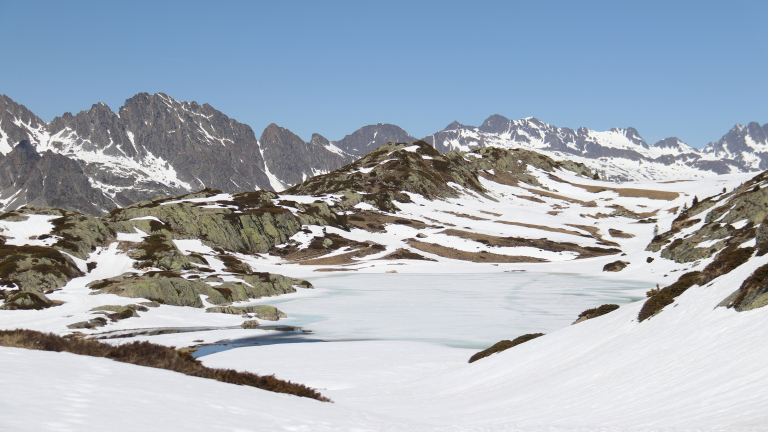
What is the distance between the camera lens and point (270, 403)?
12.5m

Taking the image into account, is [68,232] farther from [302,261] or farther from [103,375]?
[103,375]

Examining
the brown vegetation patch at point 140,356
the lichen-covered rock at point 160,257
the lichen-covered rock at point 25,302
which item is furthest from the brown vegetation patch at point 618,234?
the brown vegetation patch at point 140,356

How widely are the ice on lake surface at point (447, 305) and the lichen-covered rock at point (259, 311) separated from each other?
1.77 metres

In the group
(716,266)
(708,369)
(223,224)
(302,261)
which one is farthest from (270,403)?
(223,224)

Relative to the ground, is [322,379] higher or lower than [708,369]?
lower

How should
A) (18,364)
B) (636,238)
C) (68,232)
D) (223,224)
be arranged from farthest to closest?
1. (636,238)
2. (223,224)
3. (68,232)
4. (18,364)

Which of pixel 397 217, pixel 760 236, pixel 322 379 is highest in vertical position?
pixel 397 217

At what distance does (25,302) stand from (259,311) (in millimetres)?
21806

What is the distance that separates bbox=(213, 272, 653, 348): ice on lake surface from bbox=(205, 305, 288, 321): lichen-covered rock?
177 centimetres

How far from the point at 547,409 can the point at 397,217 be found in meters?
171

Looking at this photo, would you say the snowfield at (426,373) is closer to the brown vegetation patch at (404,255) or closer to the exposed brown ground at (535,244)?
the brown vegetation patch at (404,255)

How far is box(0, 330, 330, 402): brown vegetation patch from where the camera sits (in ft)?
49.3

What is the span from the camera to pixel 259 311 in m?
54.1

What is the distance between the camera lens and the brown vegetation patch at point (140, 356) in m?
15.0
